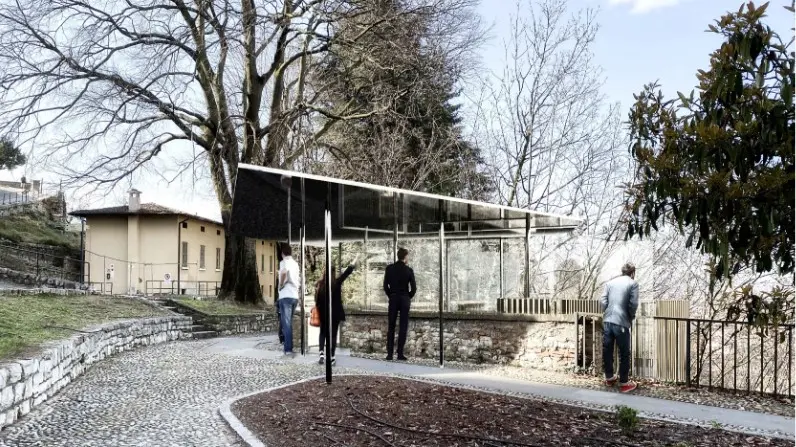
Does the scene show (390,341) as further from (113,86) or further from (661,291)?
(113,86)

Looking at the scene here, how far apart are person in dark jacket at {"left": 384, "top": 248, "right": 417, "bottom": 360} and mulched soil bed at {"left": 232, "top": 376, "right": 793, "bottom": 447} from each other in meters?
3.89

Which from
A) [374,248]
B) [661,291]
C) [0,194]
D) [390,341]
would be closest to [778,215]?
[390,341]

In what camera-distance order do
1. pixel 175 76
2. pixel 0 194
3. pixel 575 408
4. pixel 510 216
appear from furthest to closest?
pixel 0 194 < pixel 175 76 < pixel 510 216 < pixel 575 408

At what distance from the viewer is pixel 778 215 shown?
15.2 ft

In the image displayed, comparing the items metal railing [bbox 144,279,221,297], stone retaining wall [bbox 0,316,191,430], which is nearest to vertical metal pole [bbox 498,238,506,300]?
stone retaining wall [bbox 0,316,191,430]

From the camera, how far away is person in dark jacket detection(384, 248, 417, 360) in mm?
13248

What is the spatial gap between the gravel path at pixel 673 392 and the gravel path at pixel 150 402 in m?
3.02

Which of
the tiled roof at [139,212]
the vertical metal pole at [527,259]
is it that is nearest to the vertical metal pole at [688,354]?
the vertical metal pole at [527,259]

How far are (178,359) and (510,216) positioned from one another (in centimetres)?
654

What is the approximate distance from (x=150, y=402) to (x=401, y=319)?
5136mm

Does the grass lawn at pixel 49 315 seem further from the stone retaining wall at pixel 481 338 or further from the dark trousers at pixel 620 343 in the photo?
the dark trousers at pixel 620 343

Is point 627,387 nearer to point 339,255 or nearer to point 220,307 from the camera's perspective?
point 339,255

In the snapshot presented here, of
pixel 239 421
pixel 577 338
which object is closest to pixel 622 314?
pixel 577 338

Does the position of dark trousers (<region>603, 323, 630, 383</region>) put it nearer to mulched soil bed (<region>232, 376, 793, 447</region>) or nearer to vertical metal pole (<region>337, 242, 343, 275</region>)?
mulched soil bed (<region>232, 376, 793, 447</region>)
